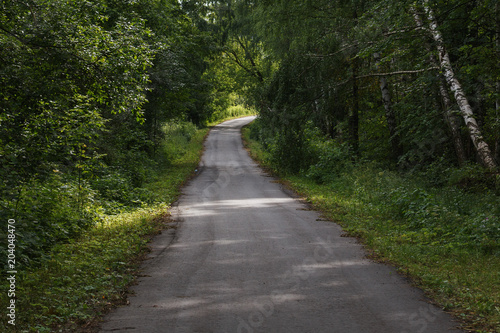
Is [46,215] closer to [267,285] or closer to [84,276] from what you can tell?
[84,276]

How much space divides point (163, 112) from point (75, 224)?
16.7m

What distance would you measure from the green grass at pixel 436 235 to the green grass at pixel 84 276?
14.7 feet

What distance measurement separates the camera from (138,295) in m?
6.06

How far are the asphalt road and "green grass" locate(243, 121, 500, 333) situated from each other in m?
0.36

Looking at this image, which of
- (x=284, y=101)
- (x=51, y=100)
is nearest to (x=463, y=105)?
(x=284, y=101)

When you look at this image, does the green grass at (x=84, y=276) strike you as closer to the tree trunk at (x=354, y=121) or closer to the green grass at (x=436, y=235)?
the green grass at (x=436, y=235)

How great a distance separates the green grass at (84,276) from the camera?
514cm

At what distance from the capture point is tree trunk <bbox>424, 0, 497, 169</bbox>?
12.1m

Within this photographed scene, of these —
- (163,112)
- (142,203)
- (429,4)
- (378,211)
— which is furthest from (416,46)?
(163,112)

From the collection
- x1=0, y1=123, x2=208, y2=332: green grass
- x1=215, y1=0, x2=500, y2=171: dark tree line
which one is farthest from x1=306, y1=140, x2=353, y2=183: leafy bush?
x1=0, y1=123, x2=208, y2=332: green grass

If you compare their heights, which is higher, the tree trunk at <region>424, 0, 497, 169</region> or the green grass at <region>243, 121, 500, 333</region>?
the tree trunk at <region>424, 0, 497, 169</region>

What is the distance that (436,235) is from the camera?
361 inches

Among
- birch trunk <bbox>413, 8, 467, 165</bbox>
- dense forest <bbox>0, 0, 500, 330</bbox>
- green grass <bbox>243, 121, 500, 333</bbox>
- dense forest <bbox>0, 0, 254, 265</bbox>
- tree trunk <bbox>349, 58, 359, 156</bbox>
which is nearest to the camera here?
green grass <bbox>243, 121, 500, 333</bbox>

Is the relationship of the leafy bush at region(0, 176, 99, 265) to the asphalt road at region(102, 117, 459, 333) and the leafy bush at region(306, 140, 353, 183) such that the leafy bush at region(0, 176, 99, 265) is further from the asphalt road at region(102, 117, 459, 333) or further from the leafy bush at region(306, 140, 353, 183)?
the leafy bush at region(306, 140, 353, 183)
